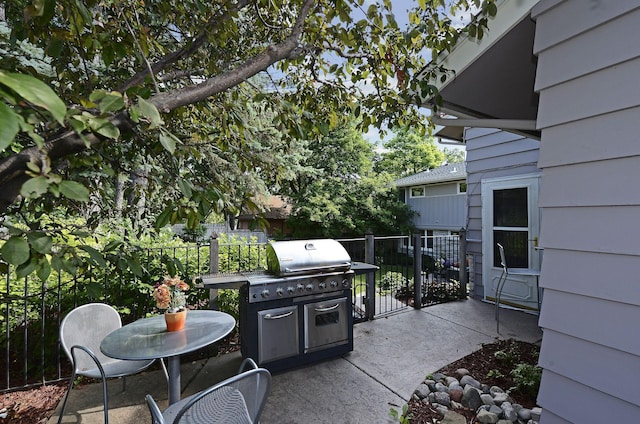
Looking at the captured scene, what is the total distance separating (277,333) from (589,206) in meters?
2.58

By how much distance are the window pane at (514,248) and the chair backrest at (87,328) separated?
17.1 ft

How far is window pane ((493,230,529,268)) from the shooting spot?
4750mm

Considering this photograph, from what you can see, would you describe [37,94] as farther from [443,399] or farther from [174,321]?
[443,399]

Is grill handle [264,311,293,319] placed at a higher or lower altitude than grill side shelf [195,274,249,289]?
lower

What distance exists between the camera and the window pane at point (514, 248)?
4.75 meters

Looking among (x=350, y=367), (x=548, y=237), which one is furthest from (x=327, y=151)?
(x=548, y=237)

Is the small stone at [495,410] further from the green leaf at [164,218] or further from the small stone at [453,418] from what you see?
the green leaf at [164,218]

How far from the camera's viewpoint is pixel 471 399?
8.23ft

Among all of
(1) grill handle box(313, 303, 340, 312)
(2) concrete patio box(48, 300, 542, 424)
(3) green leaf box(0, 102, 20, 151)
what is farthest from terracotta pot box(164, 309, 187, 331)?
(3) green leaf box(0, 102, 20, 151)

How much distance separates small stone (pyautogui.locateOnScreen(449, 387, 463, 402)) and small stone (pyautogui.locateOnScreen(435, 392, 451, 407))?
4cm

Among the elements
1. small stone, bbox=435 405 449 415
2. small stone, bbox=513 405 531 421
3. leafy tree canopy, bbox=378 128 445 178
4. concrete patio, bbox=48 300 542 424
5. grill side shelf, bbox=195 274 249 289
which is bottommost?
concrete patio, bbox=48 300 542 424

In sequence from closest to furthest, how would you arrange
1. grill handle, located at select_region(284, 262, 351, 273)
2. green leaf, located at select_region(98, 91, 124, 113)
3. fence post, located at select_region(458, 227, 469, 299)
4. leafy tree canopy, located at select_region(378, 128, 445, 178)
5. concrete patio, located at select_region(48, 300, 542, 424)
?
green leaf, located at select_region(98, 91, 124, 113) → concrete patio, located at select_region(48, 300, 542, 424) → grill handle, located at select_region(284, 262, 351, 273) → fence post, located at select_region(458, 227, 469, 299) → leafy tree canopy, located at select_region(378, 128, 445, 178)

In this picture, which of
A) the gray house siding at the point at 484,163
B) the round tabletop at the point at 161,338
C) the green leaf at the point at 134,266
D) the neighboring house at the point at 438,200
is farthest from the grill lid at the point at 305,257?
the neighboring house at the point at 438,200

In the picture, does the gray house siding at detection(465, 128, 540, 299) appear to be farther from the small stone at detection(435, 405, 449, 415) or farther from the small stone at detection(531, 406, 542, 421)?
the small stone at detection(435, 405, 449, 415)
